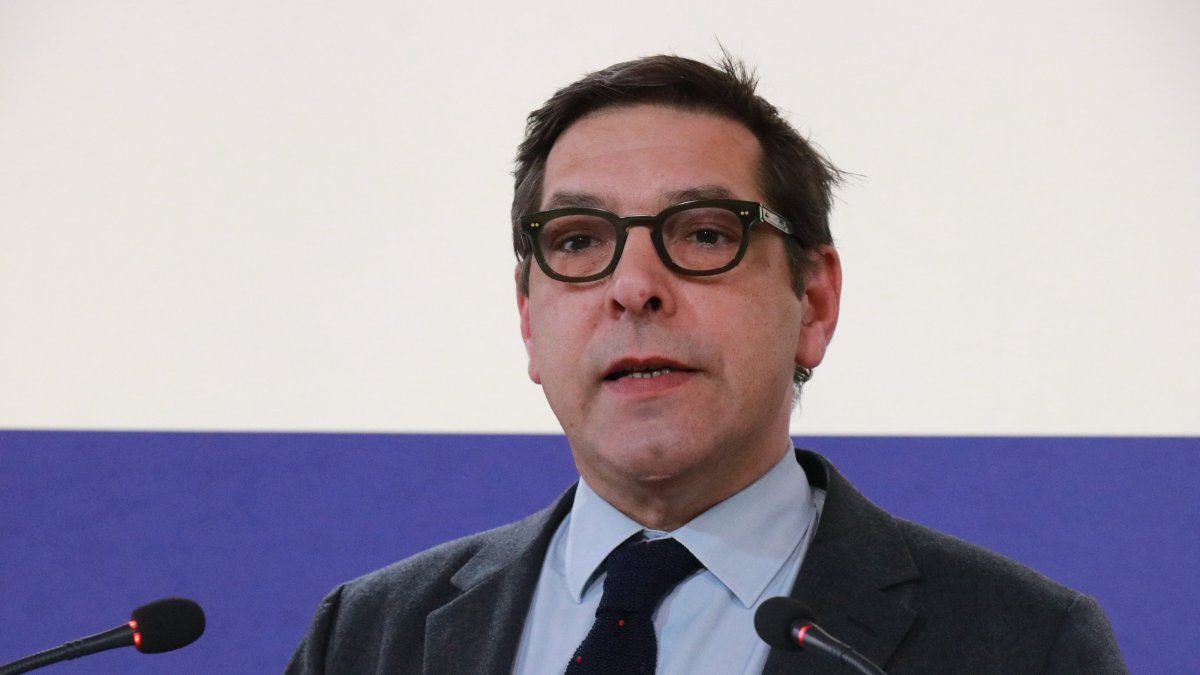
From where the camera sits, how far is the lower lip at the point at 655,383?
1.48 meters

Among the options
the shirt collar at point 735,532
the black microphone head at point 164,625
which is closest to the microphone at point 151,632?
the black microphone head at point 164,625

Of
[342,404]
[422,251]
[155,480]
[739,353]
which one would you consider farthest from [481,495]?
[739,353]

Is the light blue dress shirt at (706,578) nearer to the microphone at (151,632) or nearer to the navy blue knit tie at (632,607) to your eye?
the navy blue knit tie at (632,607)

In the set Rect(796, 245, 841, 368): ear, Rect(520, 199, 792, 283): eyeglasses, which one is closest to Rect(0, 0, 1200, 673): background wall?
Rect(796, 245, 841, 368): ear

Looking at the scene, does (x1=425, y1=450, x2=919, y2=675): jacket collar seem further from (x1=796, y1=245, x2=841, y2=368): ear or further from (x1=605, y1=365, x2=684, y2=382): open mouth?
(x1=605, y1=365, x2=684, y2=382): open mouth

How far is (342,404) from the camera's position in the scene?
102 inches

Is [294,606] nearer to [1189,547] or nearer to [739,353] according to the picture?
[739,353]

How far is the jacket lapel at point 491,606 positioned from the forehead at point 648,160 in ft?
1.44

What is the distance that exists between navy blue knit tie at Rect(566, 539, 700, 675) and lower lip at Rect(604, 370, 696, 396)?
0.20 meters

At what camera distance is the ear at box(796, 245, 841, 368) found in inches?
67.6

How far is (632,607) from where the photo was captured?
4.91ft

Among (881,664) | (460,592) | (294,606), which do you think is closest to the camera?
(881,664)

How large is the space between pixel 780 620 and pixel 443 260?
1.58 metres

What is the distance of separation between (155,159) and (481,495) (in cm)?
97
